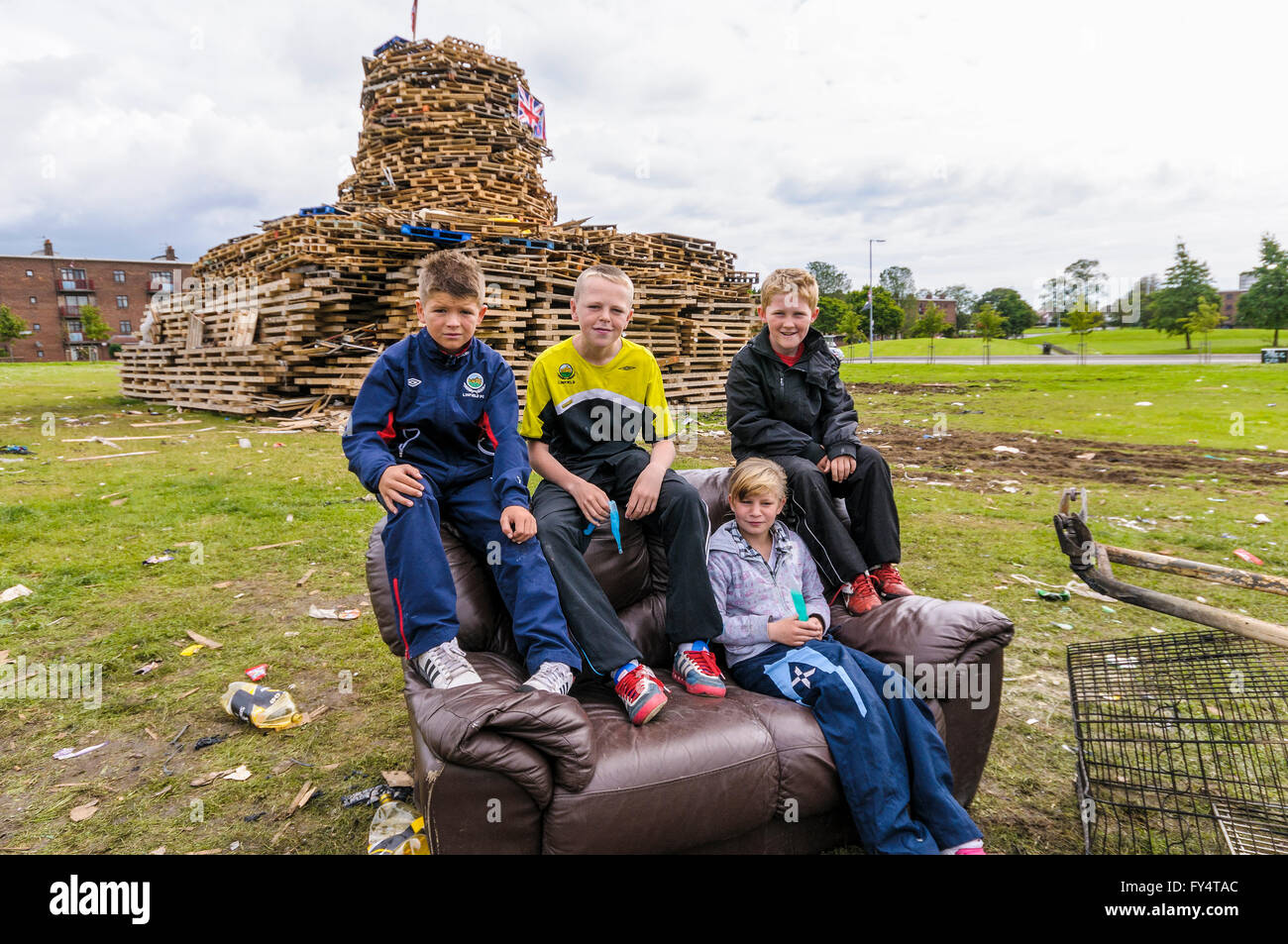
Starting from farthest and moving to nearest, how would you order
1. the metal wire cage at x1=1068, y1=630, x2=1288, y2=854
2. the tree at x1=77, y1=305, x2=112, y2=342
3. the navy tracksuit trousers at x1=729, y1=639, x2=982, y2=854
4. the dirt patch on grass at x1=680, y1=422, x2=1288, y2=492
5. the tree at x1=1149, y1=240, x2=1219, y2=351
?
the tree at x1=77, y1=305, x2=112, y2=342 → the tree at x1=1149, y1=240, x2=1219, y2=351 → the dirt patch on grass at x1=680, y1=422, x2=1288, y2=492 → the metal wire cage at x1=1068, y1=630, x2=1288, y2=854 → the navy tracksuit trousers at x1=729, y1=639, x2=982, y2=854

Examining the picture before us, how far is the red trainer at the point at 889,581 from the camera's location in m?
3.58

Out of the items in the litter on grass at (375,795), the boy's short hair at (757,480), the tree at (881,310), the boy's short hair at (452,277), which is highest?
the tree at (881,310)

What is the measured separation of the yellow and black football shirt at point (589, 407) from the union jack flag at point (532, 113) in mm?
17272

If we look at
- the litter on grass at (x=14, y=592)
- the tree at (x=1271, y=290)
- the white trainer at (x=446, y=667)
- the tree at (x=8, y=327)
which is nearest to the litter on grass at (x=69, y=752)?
the white trainer at (x=446, y=667)

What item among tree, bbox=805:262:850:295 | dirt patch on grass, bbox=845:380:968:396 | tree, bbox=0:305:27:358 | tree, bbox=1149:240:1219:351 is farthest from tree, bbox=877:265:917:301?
tree, bbox=0:305:27:358

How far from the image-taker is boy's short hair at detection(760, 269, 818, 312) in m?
3.84

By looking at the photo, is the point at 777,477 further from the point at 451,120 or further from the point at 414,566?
the point at 451,120

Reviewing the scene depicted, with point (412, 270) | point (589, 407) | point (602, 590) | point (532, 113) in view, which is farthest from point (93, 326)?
point (602, 590)

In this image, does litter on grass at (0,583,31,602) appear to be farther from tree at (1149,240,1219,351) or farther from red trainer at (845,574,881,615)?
tree at (1149,240,1219,351)

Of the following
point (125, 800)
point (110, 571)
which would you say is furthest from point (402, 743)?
point (110, 571)

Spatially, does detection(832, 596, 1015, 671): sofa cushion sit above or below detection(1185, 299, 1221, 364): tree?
below

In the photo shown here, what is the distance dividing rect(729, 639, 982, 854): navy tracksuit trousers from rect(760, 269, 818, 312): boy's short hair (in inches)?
82.5

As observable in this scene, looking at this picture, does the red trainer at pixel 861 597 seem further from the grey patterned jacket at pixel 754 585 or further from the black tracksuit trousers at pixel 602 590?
the black tracksuit trousers at pixel 602 590
